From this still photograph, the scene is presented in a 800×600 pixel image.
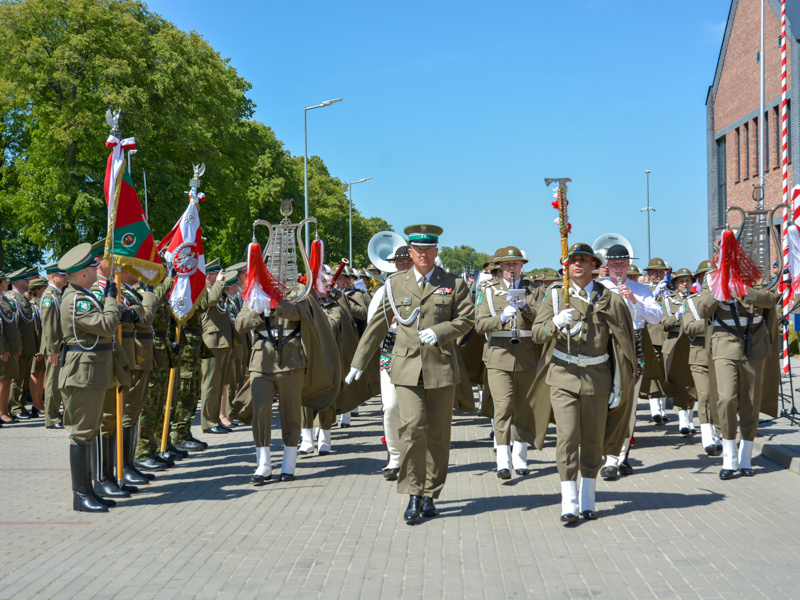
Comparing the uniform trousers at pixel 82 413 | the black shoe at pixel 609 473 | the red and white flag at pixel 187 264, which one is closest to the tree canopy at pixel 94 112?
the red and white flag at pixel 187 264

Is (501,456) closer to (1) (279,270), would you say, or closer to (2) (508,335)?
(2) (508,335)

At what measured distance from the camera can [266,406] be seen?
8.50 m

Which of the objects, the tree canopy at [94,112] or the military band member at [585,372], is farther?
the tree canopy at [94,112]

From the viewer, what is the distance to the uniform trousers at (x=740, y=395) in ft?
28.3

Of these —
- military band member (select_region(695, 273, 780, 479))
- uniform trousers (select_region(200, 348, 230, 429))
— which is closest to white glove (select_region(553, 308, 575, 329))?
military band member (select_region(695, 273, 780, 479))

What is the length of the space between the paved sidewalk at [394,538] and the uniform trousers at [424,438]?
0.30 meters

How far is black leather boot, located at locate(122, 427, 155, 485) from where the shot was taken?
28.3 feet

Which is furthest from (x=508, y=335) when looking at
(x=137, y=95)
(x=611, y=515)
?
(x=137, y=95)

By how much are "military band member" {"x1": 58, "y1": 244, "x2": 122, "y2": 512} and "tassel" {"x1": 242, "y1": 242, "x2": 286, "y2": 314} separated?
1427mm

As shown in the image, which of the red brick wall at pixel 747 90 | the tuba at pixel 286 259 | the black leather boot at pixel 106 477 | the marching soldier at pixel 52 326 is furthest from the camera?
the red brick wall at pixel 747 90

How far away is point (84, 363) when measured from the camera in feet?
24.0

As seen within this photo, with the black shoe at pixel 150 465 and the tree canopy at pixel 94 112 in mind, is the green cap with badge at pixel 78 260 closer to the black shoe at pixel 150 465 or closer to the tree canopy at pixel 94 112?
the black shoe at pixel 150 465

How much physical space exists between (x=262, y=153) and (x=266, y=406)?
46123mm

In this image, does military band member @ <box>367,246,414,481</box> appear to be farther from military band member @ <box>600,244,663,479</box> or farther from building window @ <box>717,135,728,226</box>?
building window @ <box>717,135,728,226</box>
